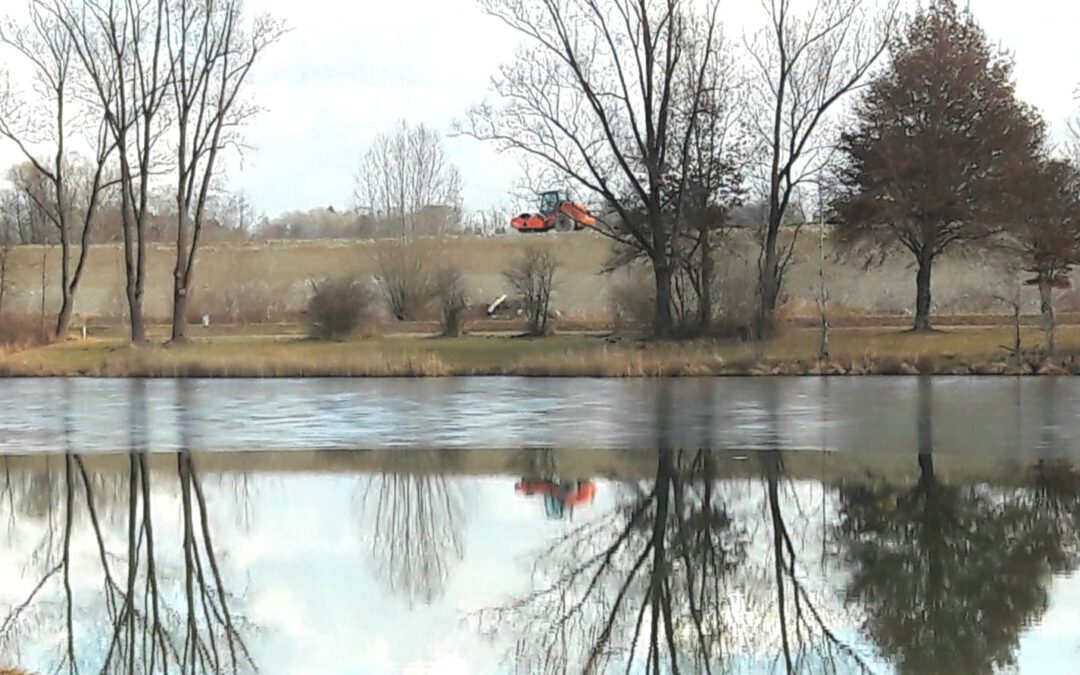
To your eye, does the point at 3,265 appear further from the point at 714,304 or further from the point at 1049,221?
the point at 1049,221

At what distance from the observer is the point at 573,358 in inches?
1475

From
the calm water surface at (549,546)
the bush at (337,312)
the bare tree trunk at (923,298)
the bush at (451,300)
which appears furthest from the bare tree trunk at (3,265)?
the calm water surface at (549,546)

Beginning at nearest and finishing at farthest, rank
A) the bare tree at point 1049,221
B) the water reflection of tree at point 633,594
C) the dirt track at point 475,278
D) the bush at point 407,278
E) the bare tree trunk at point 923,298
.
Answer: the water reflection of tree at point 633,594 → the bare tree at point 1049,221 → the bare tree trunk at point 923,298 → the bush at point 407,278 → the dirt track at point 475,278

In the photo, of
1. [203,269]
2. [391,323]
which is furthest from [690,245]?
[203,269]

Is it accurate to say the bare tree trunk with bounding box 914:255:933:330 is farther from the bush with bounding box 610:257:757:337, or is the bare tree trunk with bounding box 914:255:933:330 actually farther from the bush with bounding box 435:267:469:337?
the bush with bounding box 435:267:469:337

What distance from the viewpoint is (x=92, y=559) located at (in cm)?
1223

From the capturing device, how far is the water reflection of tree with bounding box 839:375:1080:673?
346 inches

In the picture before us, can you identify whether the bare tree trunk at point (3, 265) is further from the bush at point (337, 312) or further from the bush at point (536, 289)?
the bush at point (536, 289)

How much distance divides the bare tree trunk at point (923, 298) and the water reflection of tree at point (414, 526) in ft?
100

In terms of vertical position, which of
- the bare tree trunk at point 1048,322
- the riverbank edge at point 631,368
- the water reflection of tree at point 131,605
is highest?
the bare tree trunk at point 1048,322

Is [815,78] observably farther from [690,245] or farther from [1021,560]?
[1021,560]

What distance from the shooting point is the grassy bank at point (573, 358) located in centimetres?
3591

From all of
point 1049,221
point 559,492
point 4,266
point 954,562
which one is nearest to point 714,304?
point 1049,221

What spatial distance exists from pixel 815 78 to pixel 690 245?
6732 mm
